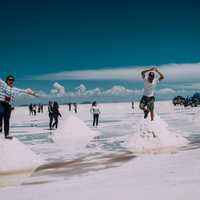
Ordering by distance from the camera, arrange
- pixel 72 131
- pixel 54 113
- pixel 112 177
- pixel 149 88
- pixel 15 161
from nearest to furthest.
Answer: pixel 112 177
pixel 15 161
pixel 149 88
pixel 72 131
pixel 54 113

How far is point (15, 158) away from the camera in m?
9.28

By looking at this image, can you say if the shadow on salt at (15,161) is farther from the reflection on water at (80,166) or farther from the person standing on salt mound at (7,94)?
the person standing on salt mound at (7,94)

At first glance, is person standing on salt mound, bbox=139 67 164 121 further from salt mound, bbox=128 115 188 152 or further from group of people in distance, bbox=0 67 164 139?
salt mound, bbox=128 115 188 152

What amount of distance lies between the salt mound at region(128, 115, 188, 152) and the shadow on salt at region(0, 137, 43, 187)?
3.52 metres

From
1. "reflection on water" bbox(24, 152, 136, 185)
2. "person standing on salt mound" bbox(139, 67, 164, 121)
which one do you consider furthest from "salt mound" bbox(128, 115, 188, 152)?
"reflection on water" bbox(24, 152, 136, 185)

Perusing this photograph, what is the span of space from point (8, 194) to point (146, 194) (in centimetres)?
197

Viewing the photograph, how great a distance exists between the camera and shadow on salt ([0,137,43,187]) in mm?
8473

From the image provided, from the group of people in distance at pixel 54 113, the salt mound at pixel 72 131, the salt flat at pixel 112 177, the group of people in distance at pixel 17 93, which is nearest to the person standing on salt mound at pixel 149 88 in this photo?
the group of people in distance at pixel 17 93

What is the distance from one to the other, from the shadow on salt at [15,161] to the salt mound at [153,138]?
3523 mm

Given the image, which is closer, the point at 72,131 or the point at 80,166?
the point at 80,166

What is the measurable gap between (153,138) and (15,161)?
186 inches

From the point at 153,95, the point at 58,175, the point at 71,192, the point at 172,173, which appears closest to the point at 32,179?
the point at 58,175

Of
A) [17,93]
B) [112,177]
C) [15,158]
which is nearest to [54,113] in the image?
[17,93]

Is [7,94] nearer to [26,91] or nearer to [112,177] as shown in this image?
[26,91]
